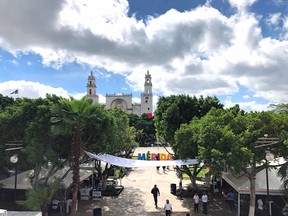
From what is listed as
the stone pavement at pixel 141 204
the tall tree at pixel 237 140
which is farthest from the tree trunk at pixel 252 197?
the stone pavement at pixel 141 204

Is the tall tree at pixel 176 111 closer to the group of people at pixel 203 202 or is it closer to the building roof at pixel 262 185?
the group of people at pixel 203 202

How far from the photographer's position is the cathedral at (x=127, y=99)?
13100 centimetres

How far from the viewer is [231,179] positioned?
66.0 ft

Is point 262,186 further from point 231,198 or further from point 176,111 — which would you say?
point 176,111

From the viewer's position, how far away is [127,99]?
135125 millimetres

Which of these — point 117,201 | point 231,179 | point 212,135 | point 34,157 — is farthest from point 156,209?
point 34,157

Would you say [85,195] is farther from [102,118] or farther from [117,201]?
[102,118]

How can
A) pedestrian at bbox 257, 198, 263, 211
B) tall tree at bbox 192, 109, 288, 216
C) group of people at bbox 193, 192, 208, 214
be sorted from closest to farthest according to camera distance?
tall tree at bbox 192, 109, 288, 216 < pedestrian at bbox 257, 198, 263, 211 < group of people at bbox 193, 192, 208, 214

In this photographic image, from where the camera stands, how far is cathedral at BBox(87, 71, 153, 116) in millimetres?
131000

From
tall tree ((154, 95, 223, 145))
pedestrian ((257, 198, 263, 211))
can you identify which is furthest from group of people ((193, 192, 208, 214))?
tall tree ((154, 95, 223, 145))

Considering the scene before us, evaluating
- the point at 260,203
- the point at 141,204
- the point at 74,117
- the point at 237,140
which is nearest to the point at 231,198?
the point at 260,203

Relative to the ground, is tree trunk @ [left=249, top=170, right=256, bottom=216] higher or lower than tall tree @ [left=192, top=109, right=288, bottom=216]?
lower

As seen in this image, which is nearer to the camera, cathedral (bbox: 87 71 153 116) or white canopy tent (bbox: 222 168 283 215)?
white canopy tent (bbox: 222 168 283 215)

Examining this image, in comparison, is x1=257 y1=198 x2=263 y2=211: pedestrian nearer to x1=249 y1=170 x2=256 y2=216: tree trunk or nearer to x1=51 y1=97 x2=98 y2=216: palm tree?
x1=249 y1=170 x2=256 y2=216: tree trunk
